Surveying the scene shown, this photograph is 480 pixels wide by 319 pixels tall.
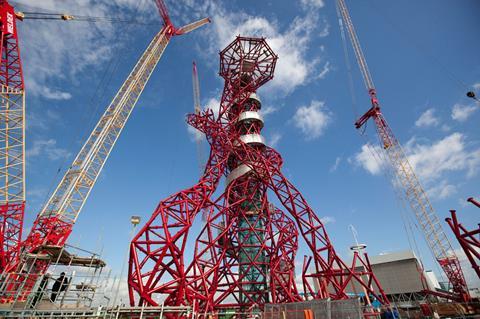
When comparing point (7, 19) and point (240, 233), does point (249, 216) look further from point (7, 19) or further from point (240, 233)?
point (7, 19)

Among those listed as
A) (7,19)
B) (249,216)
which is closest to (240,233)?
(249,216)

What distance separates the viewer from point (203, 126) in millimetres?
35719

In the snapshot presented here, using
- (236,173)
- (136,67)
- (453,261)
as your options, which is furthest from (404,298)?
(136,67)

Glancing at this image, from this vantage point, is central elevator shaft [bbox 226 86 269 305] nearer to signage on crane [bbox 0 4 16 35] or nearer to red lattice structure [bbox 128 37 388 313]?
red lattice structure [bbox 128 37 388 313]

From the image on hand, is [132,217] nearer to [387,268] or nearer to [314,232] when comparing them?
[314,232]

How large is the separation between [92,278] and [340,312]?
1863 cm

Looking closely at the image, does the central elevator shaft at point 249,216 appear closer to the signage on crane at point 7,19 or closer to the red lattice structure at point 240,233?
the red lattice structure at point 240,233

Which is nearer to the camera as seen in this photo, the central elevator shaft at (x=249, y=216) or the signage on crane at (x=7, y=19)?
the central elevator shaft at (x=249, y=216)

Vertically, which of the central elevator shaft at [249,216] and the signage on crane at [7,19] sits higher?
the signage on crane at [7,19]

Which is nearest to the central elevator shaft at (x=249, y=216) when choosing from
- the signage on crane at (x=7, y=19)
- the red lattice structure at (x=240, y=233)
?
the red lattice structure at (x=240, y=233)

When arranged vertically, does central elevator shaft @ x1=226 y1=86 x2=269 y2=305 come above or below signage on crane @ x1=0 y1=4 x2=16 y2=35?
below

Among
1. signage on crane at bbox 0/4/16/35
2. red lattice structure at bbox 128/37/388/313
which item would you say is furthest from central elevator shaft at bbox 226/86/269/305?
signage on crane at bbox 0/4/16/35

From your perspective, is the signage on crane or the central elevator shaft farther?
the signage on crane

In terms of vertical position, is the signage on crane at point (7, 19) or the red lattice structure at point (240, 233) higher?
the signage on crane at point (7, 19)
